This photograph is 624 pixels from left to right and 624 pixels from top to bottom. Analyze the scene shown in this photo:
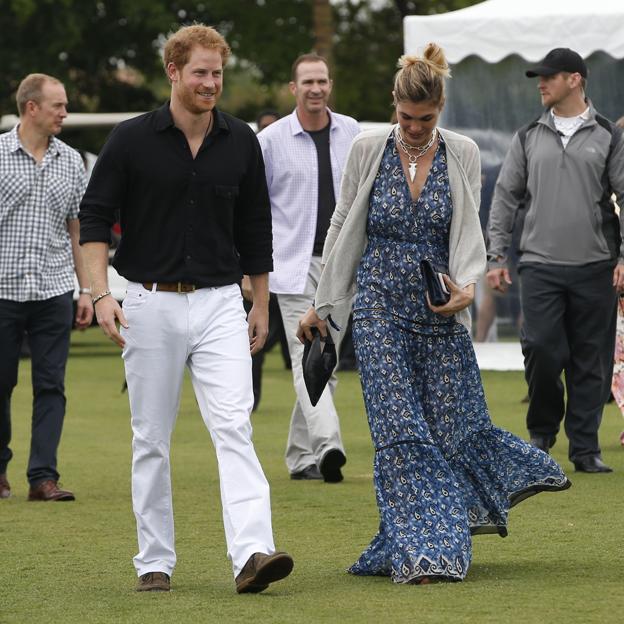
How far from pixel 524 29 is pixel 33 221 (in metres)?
7.89

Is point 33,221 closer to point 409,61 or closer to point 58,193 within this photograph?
point 58,193

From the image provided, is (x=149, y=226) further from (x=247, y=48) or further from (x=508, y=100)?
(x=247, y=48)

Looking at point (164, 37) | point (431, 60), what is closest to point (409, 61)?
point (431, 60)

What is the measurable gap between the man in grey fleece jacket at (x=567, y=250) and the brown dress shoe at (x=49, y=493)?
268 centimetres

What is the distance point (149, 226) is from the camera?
20.9 ft

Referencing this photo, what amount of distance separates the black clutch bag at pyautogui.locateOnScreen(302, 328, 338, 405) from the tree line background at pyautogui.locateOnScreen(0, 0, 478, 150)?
27518 mm

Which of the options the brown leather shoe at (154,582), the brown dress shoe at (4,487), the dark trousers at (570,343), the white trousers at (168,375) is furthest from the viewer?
the dark trousers at (570,343)

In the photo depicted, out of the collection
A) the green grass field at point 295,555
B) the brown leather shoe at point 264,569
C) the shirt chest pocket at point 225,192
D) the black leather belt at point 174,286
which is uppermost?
the shirt chest pocket at point 225,192

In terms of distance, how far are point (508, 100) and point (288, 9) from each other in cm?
2004

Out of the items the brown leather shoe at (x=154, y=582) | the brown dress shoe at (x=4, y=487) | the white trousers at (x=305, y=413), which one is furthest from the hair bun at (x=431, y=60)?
the brown dress shoe at (x=4, y=487)

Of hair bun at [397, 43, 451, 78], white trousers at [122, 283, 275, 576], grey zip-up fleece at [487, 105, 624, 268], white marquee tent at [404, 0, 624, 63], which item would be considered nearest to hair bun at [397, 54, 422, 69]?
hair bun at [397, 43, 451, 78]

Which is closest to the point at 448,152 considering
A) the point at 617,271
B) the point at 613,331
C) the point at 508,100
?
the point at 617,271

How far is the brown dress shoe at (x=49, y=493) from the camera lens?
9195mm

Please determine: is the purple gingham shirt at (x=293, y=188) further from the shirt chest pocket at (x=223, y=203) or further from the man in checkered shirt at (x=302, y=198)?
the shirt chest pocket at (x=223, y=203)
